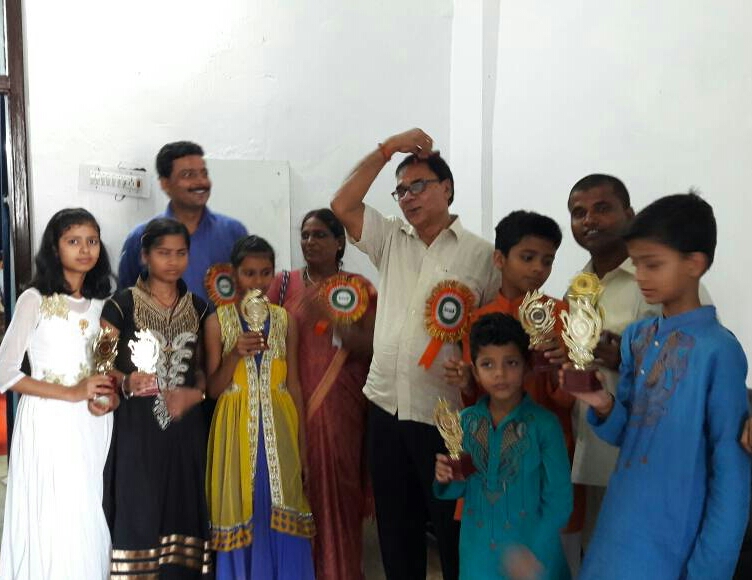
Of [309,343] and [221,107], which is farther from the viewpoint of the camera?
[221,107]

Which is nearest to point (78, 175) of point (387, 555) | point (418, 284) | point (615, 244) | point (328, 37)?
point (328, 37)

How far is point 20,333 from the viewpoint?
7.60 feet

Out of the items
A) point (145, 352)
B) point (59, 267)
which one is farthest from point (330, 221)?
point (59, 267)

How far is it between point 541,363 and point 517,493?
0.34 m

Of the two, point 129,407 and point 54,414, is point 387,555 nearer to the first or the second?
point 129,407

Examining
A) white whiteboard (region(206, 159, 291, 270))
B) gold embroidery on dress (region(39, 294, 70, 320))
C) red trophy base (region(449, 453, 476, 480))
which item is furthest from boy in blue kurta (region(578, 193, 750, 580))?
white whiteboard (region(206, 159, 291, 270))

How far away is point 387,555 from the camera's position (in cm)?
233

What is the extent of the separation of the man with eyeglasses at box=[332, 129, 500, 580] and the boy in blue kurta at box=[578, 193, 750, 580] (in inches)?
25.4

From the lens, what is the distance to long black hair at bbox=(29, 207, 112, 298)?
2.36 metres

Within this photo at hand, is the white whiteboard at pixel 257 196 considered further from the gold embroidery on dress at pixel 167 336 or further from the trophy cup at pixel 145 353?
the trophy cup at pixel 145 353

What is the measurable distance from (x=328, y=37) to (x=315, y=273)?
1463mm

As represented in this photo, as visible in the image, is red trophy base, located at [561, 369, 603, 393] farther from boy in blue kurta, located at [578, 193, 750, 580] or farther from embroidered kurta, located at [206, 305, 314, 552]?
embroidered kurta, located at [206, 305, 314, 552]

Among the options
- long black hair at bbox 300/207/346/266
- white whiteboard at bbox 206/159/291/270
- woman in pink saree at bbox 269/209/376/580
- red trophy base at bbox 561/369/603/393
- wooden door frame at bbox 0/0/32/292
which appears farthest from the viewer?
white whiteboard at bbox 206/159/291/270

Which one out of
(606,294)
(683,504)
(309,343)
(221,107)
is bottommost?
(683,504)
